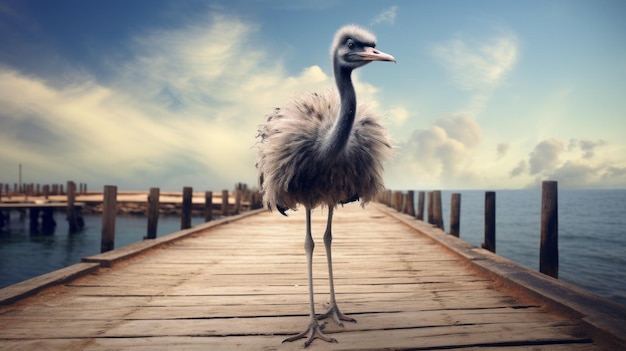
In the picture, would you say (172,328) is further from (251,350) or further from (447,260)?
(447,260)

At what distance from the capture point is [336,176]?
2979 millimetres

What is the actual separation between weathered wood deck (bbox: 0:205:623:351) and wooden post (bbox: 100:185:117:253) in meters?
1.57

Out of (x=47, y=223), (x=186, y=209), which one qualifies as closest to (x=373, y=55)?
(x=186, y=209)

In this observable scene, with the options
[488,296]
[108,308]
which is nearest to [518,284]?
[488,296]

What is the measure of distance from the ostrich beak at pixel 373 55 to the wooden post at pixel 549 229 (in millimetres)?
3577

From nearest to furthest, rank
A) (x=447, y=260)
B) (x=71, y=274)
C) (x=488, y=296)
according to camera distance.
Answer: (x=488, y=296) → (x=71, y=274) → (x=447, y=260)

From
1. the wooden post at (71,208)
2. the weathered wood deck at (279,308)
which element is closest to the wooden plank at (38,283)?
the weathered wood deck at (279,308)

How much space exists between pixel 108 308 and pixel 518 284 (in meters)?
3.47

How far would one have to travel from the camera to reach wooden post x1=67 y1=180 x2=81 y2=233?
20919mm

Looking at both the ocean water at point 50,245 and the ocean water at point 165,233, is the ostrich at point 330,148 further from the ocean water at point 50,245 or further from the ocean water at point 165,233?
the ocean water at point 50,245

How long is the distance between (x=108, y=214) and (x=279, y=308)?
176 inches

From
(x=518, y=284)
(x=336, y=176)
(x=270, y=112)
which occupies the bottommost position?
(x=518, y=284)

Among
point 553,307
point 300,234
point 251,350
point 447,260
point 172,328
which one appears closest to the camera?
point 251,350

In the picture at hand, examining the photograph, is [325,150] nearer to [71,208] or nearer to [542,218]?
[542,218]
